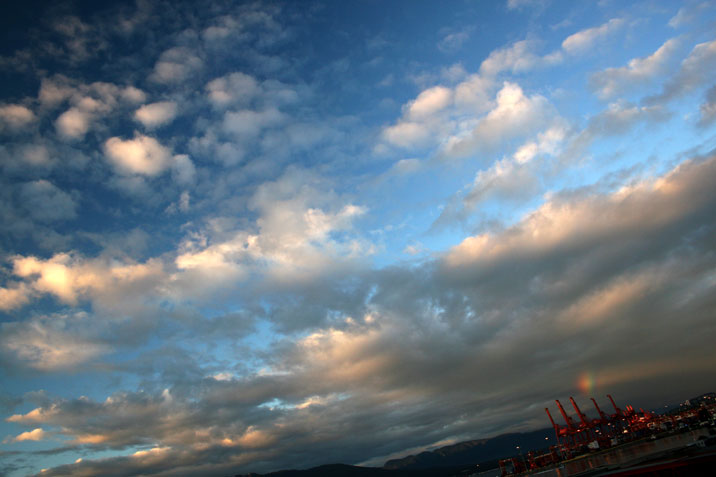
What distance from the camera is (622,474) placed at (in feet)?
240

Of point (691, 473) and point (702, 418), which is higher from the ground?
point (691, 473)

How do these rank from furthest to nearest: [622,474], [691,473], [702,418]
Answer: [702,418]
[622,474]
[691,473]

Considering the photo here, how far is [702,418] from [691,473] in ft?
606

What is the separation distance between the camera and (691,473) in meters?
59.2

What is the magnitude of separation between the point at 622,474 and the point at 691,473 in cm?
1646

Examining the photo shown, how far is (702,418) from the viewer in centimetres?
19162

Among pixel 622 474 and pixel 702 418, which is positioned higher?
pixel 622 474

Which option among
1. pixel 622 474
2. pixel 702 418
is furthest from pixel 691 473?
pixel 702 418

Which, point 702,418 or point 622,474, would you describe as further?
point 702,418

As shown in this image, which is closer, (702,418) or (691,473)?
Result: (691,473)

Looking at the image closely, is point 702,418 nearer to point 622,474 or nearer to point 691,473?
point 622,474

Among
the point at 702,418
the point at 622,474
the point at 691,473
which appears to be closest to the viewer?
the point at 691,473
